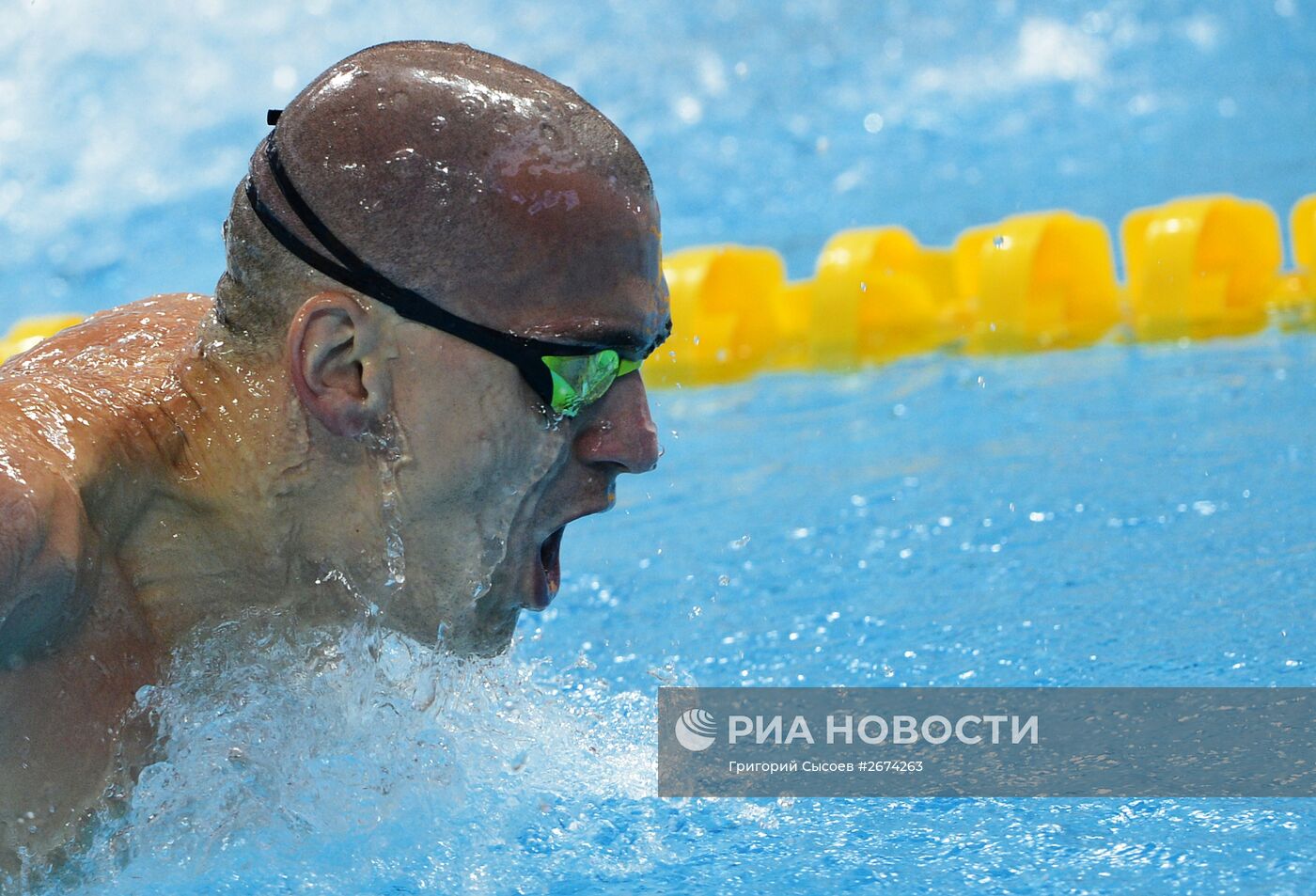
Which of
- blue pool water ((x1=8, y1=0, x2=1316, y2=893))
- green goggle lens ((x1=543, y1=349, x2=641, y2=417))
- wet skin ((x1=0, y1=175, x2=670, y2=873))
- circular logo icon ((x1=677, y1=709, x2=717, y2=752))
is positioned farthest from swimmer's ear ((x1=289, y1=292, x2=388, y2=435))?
circular logo icon ((x1=677, y1=709, x2=717, y2=752))

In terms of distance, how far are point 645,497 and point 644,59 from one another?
5.84m

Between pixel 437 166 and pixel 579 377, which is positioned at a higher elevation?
pixel 437 166

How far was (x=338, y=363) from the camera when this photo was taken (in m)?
1.62

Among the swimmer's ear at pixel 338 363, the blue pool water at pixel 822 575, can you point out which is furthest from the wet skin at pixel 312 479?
the blue pool water at pixel 822 575

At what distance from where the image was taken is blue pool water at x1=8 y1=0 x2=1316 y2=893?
184 cm

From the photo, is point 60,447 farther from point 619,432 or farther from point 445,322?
point 619,432

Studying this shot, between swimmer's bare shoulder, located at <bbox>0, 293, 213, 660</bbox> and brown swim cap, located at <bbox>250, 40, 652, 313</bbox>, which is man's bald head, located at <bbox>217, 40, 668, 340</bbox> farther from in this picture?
swimmer's bare shoulder, located at <bbox>0, 293, 213, 660</bbox>

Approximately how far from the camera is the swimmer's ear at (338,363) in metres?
1.59

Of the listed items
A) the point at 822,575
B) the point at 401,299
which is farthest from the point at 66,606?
the point at 822,575

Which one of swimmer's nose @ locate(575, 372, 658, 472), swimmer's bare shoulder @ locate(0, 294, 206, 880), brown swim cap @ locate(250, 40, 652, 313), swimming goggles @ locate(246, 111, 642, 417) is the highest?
brown swim cap @ locate(250, 40, 652, 313)

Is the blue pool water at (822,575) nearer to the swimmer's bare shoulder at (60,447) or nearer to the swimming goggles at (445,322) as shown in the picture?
the swimmer's bare shoulder at (60,447)

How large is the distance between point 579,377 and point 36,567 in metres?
0.59

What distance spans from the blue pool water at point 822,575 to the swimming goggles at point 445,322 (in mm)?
452

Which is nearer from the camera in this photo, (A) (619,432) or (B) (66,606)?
(B) (66,606)
